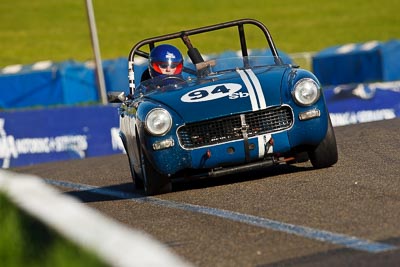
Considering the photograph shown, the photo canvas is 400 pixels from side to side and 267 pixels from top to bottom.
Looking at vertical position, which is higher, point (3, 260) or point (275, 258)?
point (3, 260)

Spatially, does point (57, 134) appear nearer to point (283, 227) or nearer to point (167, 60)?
point (167, 60)

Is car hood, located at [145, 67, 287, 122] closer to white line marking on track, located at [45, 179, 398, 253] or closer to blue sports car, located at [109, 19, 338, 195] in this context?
blue sports car, located at [109, 19, 338, 195]

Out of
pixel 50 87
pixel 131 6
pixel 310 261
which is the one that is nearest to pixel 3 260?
pixel 310 261

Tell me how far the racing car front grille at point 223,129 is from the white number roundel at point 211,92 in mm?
204

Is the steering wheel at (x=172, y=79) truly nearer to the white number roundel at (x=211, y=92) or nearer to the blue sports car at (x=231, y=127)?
the blue sports car at (x=231, y=127)

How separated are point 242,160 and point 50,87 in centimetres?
1786

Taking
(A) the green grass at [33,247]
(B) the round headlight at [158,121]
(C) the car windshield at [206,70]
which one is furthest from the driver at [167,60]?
(A) the green grass at [33,247]

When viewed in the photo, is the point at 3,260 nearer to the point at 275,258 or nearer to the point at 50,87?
the point at 275,258

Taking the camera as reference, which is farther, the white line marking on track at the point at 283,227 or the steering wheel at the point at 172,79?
the steering wheel at the point at 172,79

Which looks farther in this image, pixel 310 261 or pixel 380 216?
pixel 380 216

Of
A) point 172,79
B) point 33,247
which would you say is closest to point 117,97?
point 172,79

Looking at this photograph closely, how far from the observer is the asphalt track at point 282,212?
5.69 meters

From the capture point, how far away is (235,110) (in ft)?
27.7

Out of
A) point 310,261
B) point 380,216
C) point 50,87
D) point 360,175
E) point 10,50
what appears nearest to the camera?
point 310,261
